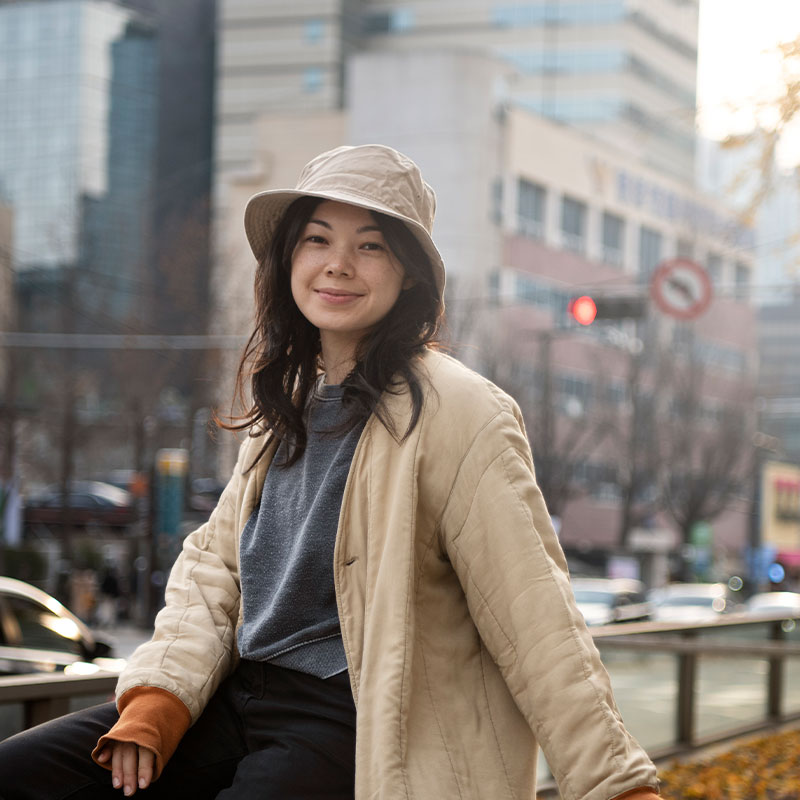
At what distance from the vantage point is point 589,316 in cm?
1598

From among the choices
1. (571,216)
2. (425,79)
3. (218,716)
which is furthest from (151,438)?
(218,716)

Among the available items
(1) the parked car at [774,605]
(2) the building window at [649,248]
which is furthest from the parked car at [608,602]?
(2) the building window at [649,248]

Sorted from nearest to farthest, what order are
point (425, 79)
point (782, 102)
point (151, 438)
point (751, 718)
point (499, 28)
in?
point (782, 102) → point (751, 718) → point (151, 438) → point (425, 79) → point (499, 28)

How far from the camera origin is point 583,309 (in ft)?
52.4

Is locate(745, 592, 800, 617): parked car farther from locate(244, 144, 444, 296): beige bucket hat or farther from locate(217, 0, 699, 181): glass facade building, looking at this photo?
locate(217, 0, 699, 181): glass facade building

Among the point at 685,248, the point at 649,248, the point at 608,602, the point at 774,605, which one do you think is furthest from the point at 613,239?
the point at 608,602

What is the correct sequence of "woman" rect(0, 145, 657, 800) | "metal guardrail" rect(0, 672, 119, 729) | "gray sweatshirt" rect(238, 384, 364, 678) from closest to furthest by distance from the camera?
1. "woman" rect(0, 145, 657, 800)
2. "gray sweatshirt" rect(238, 384, 364, 678)
3. "metal guardrail" rect(0, 672, 119, 729)

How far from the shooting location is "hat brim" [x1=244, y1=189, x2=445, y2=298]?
2.56 metres

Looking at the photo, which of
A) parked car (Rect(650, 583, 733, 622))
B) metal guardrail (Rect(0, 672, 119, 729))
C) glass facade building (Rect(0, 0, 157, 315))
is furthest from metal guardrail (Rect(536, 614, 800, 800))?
glass facade building (Rect(0, 0, 157, 315))

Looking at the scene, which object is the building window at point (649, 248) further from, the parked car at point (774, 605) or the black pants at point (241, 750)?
the black pants at point (241, 750)

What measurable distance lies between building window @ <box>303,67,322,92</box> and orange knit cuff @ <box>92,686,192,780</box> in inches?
3243

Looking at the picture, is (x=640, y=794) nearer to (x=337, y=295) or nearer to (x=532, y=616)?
(x=532, y=616)

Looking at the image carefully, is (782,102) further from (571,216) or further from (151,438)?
(571,216)

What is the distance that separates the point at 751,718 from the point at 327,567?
765cm
